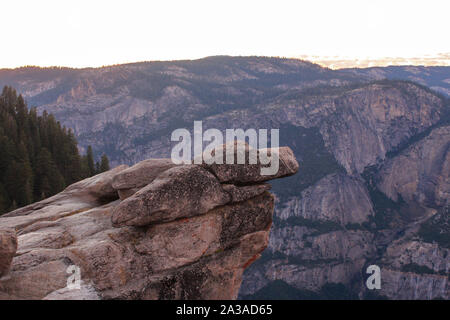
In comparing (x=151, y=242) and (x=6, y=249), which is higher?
(x=6, y=249)

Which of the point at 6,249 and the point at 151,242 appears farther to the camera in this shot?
the point at 151,242

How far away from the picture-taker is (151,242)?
2616 cm

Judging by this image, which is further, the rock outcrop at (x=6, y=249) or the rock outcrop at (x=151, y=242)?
the rock outcrop at (x=151, y=242)

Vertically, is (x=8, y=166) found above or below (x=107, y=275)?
below

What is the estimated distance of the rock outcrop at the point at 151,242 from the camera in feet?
75.0

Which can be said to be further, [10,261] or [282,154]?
[282,154]

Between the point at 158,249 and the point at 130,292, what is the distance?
3427mm

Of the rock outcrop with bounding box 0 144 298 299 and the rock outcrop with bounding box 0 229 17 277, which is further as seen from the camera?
the rock outcrop with bounding box 0 144 298 299

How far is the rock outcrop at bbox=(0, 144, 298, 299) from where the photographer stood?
2288 centimetres

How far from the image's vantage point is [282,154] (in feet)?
102
